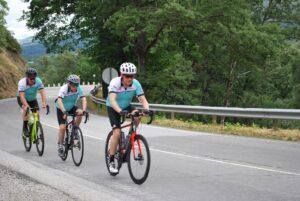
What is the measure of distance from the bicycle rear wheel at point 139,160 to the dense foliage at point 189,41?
2166 centimetres

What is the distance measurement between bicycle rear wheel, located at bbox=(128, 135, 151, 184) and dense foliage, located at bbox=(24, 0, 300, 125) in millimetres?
21661

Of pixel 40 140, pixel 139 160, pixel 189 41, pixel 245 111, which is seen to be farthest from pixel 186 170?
pixel 189 41

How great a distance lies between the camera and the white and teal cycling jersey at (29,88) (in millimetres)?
12861

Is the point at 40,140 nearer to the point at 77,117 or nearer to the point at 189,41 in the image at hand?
the point at 77,117

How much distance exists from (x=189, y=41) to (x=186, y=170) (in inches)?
1048

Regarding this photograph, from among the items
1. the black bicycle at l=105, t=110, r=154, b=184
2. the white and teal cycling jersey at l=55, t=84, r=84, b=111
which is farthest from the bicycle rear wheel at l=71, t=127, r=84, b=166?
the black bicycle at l=105, t=110, r=154, b=184

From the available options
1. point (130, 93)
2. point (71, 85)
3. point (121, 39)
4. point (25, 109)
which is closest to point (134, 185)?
point (130, 93)

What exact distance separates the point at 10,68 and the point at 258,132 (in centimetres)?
4601

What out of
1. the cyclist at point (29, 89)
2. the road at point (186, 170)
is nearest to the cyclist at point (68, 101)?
the road at point (186, 170)

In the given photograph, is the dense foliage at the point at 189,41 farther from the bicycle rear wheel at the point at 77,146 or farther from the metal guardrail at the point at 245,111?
the bicycle rear wheel at the point at 77,146

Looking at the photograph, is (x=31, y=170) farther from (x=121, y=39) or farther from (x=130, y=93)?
(x=121, y=39)

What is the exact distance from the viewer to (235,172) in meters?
9.59

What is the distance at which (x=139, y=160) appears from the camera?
864 centimetres

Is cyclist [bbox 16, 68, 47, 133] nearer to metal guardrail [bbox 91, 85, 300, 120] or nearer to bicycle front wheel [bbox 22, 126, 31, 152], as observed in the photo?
bicycle front wheel [bbox 22, 126, 31, 152]
